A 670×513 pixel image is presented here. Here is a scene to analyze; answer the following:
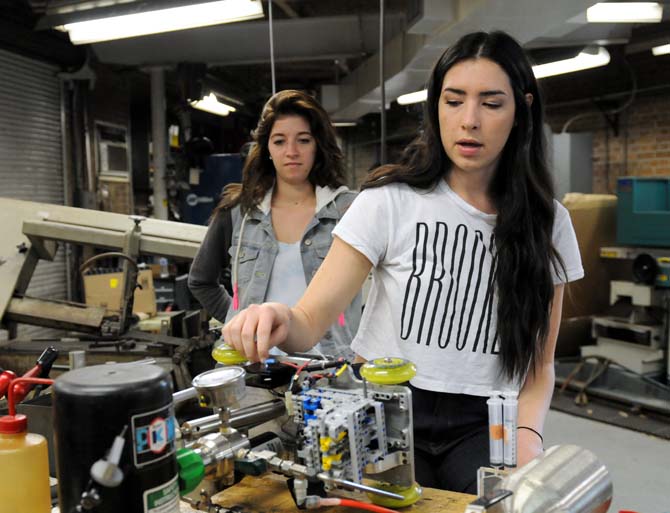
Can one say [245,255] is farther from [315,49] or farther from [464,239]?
[315,49]

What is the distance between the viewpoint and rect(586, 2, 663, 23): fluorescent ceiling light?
360 cm

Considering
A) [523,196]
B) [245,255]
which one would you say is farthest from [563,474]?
[245,255]

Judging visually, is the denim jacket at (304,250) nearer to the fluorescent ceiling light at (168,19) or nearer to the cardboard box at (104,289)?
the fluorescent ceiling light at (168,19)

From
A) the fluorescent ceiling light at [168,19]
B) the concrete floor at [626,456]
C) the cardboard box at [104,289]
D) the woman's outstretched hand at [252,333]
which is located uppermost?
the fluorescent ceiling light at [168,19]

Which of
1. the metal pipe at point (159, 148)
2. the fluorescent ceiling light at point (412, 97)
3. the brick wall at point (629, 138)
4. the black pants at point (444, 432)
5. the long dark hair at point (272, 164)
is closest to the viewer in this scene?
the black pants at point (444, 432)

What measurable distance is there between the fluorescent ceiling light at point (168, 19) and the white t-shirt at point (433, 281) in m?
2.43

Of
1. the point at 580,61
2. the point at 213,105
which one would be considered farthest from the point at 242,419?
the point at 213,105

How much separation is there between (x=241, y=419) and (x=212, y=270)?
117cm

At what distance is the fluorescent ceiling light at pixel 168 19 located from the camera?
3.33m

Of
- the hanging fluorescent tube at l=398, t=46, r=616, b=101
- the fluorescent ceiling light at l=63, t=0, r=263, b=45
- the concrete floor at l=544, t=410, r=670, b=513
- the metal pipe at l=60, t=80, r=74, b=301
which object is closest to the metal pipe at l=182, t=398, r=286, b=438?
the concrete floor at l=544, t=410, r=670, b=513

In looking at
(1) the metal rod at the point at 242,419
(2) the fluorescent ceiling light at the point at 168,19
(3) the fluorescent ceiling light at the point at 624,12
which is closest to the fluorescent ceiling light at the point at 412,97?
(3) the fluorescent ceiling light at the point at 624,12

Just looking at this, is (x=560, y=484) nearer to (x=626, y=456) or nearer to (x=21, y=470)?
(x=21, y=470)

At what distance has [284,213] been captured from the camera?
6.38ft

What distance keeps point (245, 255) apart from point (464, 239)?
858 mm
